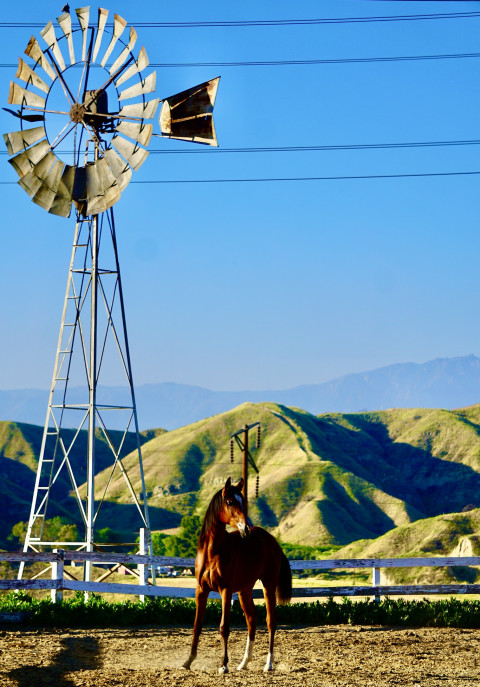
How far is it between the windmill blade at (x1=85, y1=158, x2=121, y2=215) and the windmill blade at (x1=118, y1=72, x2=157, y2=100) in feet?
6.48

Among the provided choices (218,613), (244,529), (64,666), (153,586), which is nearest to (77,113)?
(153,586)

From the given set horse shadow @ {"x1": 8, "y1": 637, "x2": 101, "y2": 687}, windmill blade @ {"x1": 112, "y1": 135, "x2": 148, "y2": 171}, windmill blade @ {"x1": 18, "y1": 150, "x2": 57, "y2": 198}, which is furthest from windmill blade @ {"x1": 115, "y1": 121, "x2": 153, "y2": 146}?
horse shadow @ {"x1": 8, "y1": 637, "x2": 101, "y2": 687}

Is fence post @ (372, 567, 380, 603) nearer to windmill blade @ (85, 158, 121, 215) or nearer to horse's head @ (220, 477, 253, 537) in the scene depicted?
horse's head @ (220, 477, 253, 537)

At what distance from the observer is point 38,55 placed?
23625mm

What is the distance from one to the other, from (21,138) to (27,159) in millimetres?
666

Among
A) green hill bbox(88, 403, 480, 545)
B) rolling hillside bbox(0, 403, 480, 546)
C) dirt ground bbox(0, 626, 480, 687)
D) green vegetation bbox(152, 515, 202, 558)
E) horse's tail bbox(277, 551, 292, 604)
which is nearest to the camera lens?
dirt ground bbox(0, 626, 480, 687)

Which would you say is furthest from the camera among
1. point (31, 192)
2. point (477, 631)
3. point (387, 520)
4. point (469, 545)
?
point (387, 520)

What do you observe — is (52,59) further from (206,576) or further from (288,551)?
(288,551)

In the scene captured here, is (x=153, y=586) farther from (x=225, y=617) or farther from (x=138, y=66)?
(x=138, y=66)

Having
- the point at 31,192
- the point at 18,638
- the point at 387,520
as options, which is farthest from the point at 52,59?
the point at 387,520

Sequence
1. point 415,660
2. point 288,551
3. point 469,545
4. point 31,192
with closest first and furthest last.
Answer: point 415,660 → point 31,192 → point 469,545 → point 288,551

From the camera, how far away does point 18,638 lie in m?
14.7

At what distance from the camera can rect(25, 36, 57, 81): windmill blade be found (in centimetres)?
2356

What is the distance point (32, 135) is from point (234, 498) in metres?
15.3
